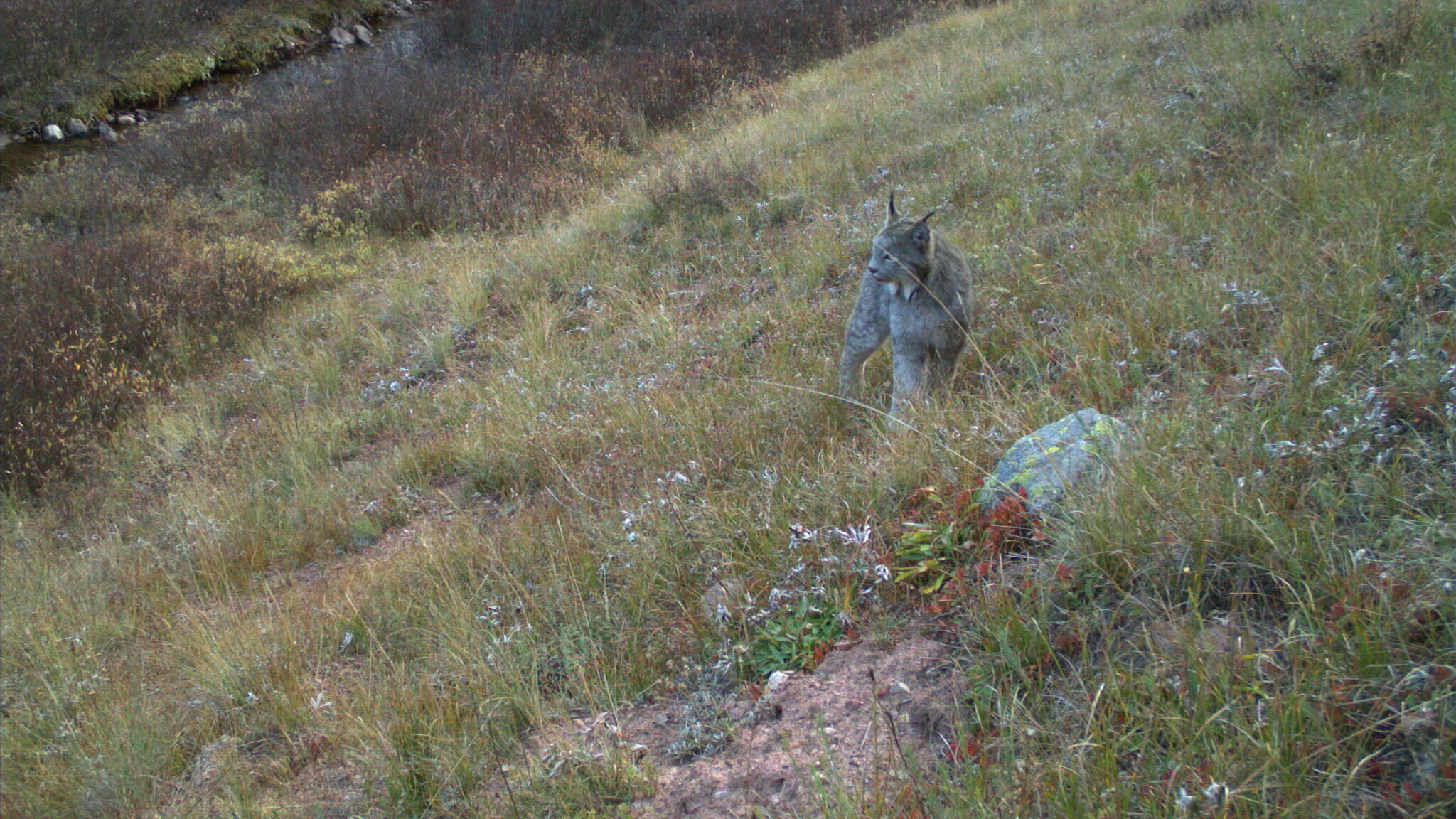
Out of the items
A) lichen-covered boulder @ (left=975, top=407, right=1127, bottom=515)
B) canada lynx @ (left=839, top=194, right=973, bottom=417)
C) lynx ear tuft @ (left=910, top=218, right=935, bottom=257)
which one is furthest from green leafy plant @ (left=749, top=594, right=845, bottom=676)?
lynx ear tuft @ (left=910, top=218, right=935, bottom=257)

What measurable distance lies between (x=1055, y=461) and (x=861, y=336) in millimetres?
2167

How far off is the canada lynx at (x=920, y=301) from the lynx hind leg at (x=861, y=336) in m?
0.09

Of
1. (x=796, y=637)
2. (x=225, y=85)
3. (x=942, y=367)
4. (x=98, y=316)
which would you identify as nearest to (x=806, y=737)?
(x=796, y=637)

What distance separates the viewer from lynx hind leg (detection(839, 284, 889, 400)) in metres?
5.11

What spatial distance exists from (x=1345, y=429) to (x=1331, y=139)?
3.88 meters

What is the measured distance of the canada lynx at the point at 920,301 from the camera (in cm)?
470

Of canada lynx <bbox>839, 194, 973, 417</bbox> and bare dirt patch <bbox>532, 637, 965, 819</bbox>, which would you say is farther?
canada lynx <bbox>839, 194, 973, 417</bbox>

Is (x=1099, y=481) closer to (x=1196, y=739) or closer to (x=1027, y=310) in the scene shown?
(x=1196, y=739)

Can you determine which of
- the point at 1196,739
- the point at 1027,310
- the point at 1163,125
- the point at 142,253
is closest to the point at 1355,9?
the point at 1163,125

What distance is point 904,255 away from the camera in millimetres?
4703

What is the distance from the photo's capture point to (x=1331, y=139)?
5602mm

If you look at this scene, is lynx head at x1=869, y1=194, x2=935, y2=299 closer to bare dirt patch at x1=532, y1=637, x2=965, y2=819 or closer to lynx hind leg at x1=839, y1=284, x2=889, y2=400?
lynx hind leg at x1=839, y1=284, x2=889, y2=400

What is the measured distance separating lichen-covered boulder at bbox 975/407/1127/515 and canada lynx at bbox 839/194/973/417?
4.09ft

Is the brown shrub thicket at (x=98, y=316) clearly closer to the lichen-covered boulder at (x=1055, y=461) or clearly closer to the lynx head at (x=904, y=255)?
the lynx head at (x=904, y=255)
